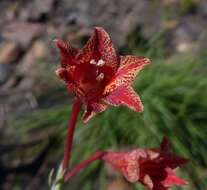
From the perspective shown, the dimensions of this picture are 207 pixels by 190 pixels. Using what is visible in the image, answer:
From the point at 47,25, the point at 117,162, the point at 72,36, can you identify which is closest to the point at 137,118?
the point at 72,36

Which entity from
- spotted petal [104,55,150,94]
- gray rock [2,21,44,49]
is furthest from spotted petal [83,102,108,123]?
gray rock [2,21,44,49]

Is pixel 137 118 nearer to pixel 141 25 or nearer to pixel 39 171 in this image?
pixel 39 171

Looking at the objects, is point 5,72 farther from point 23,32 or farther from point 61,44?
point 61,44

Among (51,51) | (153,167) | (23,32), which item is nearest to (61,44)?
(153,167)

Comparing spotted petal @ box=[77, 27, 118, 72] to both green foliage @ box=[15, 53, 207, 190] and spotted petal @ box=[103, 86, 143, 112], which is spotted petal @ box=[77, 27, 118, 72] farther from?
green foliage @ box=[15, 53, 207, 190]

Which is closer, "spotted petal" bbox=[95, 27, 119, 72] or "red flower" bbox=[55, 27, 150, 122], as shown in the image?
"red flower" bbox=[55, 27, 150, 122]

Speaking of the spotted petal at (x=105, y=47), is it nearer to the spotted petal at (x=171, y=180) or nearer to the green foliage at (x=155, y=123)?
the spotted petal at (x=171, y=180)
